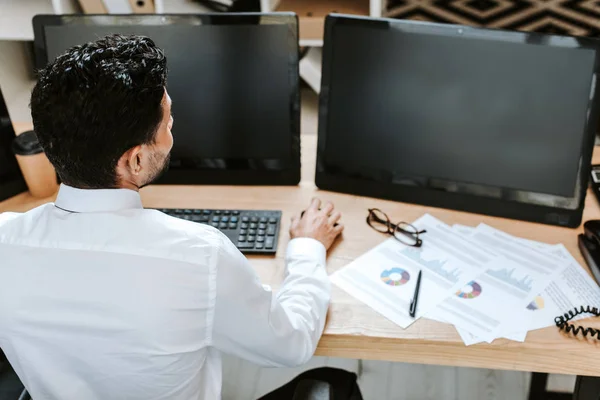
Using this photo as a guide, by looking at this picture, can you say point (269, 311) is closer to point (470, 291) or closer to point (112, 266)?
point (112, 266)

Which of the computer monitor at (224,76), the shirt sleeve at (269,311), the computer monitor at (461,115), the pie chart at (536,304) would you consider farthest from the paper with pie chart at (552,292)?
the computer monitor at (224,76)

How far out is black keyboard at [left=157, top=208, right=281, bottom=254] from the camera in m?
1.39

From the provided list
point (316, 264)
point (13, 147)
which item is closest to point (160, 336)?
point (316, 264)

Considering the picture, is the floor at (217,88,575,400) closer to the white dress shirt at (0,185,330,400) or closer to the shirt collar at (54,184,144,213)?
the white dress shirt at (0,185,330,400)

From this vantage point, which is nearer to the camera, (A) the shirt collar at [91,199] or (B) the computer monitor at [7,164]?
(A) the shirt collar at [91,199]

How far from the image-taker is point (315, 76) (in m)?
2.82

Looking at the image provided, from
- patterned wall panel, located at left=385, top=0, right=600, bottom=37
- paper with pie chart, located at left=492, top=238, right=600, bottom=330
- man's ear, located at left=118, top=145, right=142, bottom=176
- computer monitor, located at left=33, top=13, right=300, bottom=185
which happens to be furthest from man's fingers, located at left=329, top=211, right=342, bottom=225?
patterned wall panel, located at left=385, top=0, right=600, bottom=37

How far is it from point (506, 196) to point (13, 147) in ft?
3.86

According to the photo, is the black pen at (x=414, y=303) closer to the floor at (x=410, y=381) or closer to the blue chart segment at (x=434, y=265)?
the blue chart segment at (x=434, y=265)

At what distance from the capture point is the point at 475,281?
129cm

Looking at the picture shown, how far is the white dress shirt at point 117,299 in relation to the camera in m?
0.89

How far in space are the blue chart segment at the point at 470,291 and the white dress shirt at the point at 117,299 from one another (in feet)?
1.46

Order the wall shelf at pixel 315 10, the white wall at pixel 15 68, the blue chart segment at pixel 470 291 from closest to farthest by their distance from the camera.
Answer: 1. the blue chart segment at pixel 470 291
2. the wall shelf at pixel 315 10
3. the white wall at pixel 15 68

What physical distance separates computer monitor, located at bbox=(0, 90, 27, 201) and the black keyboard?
0.39m
